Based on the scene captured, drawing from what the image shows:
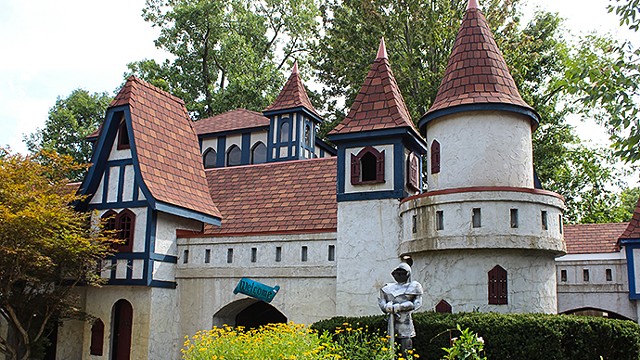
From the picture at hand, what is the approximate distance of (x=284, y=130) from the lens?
97.8ft

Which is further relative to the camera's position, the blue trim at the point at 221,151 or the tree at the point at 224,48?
the tree at the point at 224,48

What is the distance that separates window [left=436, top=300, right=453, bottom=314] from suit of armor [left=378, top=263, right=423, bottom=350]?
A: 379 centimetres

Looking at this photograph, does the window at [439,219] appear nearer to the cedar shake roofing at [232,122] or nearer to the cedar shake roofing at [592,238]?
the cedar shake roofing at [592,238]

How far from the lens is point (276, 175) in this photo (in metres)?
23.0

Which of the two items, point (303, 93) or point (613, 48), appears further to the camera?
point (303, 93)

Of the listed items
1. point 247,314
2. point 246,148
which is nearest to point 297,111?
point 246,148

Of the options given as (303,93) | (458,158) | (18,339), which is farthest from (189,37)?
(458,158)

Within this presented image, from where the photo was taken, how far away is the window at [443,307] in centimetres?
1528

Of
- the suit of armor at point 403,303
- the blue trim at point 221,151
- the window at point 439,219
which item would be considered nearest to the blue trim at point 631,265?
the window at point 439,219

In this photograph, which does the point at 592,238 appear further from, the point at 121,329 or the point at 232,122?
the point at 121,329

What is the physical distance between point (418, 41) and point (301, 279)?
13830 millimetres

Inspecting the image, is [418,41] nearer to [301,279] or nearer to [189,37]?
[301,279]

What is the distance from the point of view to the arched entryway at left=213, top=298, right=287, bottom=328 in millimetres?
20250

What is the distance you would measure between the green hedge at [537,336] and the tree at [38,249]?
393 inches
